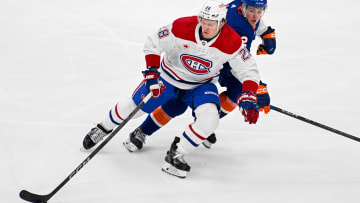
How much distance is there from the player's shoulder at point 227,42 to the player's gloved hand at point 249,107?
26 centimetres

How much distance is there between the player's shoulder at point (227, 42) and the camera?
286cm

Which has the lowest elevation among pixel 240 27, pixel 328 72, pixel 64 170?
pixel 328 72

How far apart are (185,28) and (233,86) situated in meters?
0.61

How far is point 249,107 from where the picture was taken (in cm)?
283

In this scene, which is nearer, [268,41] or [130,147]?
[130,147]

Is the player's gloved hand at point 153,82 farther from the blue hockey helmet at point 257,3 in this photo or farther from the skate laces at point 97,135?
the blue hockey helmet at point 257,3

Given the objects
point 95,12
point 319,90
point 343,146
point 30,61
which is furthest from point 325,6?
point 30,61

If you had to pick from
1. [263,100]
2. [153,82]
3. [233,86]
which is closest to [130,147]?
[153,82]

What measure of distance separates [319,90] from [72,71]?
2064 mm

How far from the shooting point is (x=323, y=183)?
2871mm

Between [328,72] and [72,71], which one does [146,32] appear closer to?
[72,71]

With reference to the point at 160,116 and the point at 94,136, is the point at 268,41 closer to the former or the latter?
the point at 160,116

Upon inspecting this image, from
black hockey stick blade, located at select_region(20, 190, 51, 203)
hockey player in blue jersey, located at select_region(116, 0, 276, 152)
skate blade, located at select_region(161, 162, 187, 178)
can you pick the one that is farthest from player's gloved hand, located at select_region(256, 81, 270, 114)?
black hockey stick blade, located at select_region(20, 190, 51, 203)

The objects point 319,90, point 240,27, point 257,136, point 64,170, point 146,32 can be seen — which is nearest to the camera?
point 64,170
